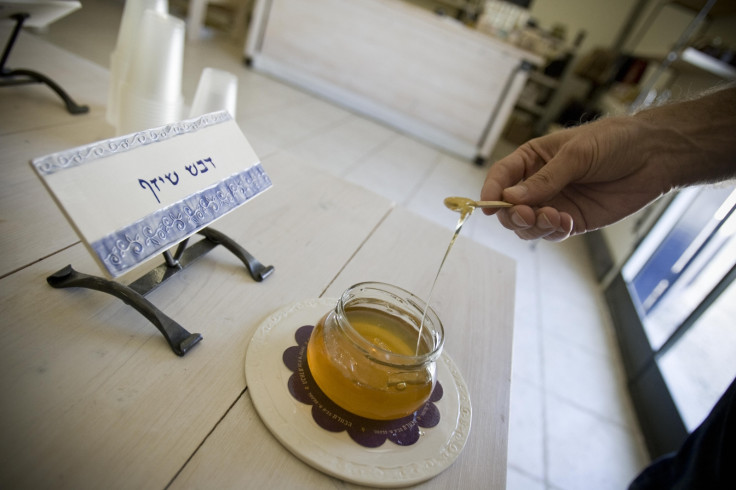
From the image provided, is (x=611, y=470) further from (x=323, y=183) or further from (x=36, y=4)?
(x=36, y=4)

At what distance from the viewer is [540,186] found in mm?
710

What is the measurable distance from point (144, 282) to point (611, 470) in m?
1.57

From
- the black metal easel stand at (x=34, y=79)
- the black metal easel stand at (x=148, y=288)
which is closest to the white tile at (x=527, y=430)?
the black metal easel stand at (x=148, y=288)

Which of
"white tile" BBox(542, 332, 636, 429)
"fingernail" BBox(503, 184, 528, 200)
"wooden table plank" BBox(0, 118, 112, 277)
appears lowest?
"white tile" BBox(542, 332, 636, 429)

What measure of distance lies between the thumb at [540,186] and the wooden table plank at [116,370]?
34 cm

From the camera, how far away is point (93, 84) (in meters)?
1.04

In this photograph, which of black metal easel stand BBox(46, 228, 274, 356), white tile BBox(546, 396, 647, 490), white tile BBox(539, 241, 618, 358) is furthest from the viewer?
white tile BBox(539, 241, 618, 358)

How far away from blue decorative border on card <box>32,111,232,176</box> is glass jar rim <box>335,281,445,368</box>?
0.27 metres

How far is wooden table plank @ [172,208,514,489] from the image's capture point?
40 cm

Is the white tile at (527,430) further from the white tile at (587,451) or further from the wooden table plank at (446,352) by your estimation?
the wooden table plank at (446,352)

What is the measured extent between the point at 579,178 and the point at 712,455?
1.65 feet

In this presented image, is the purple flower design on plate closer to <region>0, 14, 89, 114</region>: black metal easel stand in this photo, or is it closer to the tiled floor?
the tiled floor

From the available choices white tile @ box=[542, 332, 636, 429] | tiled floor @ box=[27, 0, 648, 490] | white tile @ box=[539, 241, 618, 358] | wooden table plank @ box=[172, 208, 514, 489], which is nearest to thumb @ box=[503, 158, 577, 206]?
wooden table plank @ box=[172, 208, 514, 489]

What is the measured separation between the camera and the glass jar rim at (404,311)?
42 centimetres
